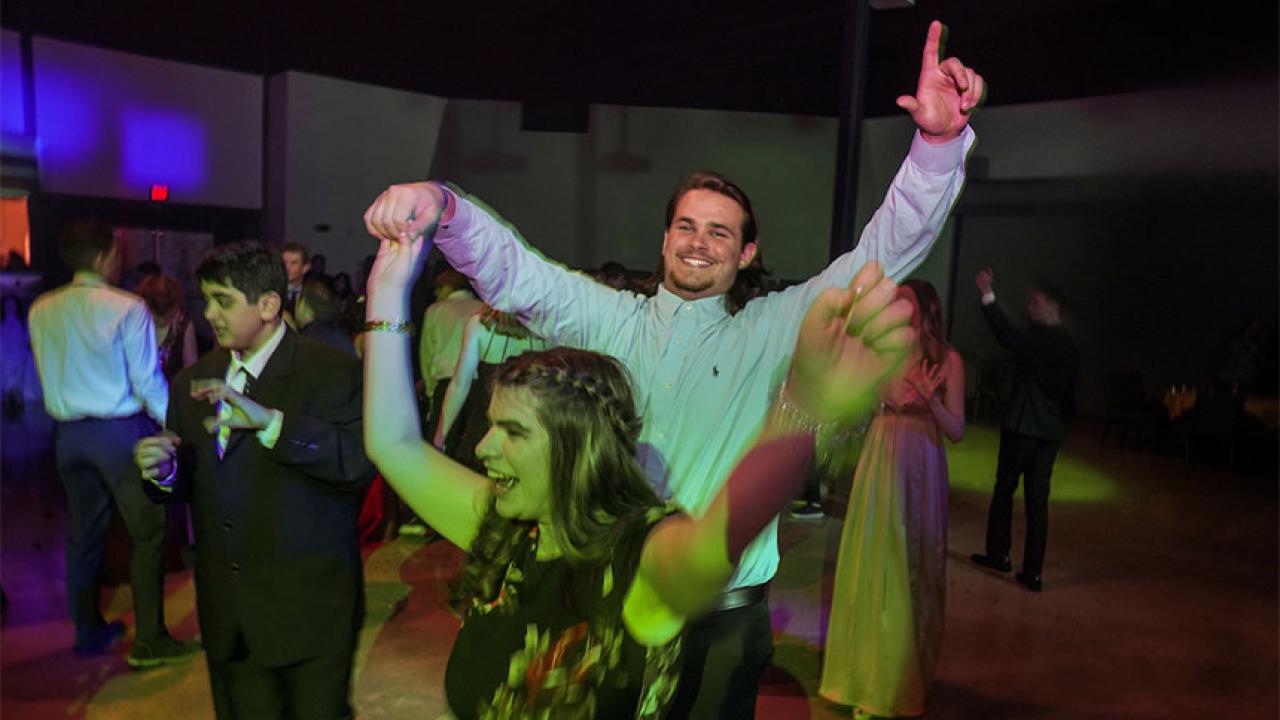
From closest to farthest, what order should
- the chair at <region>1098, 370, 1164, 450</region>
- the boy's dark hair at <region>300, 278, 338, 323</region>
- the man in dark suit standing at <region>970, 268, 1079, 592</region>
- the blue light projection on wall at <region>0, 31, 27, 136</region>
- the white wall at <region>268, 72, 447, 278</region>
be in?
the boy's dark hair at <region>300, 278, 338, 323</region> → the man in dark suit standing at <region>970, 268, 1079, 592</region> → the blue light projection on wall at <region>0, 31, 27, 136</region> → the white wall at <region>268, 72, 447, 278</region> → the chair at <region>1098, 370, 1164, 450</region>

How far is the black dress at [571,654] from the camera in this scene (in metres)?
1.19

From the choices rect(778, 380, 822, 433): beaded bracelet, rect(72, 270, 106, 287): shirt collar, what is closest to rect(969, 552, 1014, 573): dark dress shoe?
rect(72, 270, 106, 287): shirt collar

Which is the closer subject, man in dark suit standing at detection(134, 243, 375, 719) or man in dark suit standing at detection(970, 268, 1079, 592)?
man in dark suit standing at detection(134, 243, 375, 719)

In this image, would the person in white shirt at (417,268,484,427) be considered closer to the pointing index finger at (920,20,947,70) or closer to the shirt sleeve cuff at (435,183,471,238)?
the shirt sleeve cuff at (435,183,471,238)

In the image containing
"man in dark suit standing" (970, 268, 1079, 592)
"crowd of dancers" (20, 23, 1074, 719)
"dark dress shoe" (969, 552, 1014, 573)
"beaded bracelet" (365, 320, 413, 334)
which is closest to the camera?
"crowd of dancers" (20, 23, 1074, 719)

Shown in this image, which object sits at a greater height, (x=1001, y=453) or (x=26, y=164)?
(x=26, y=164)

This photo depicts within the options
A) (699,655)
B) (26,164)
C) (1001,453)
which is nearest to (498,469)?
(699,655)

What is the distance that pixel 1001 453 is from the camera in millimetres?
5199

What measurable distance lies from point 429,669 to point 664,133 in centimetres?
773

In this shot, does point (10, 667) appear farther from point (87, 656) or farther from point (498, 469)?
point (498, 469)

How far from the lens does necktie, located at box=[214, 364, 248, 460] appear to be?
76.8 inches

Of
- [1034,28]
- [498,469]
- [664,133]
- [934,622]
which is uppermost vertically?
[1034,28]

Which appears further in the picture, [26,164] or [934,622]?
[26,164]

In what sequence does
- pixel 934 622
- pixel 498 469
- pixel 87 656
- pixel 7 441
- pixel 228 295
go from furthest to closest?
1. pixel 7 441
2. pixel 87 656
3. pixel 934 622
4. pixel 228 295
5. pixel 498 469
